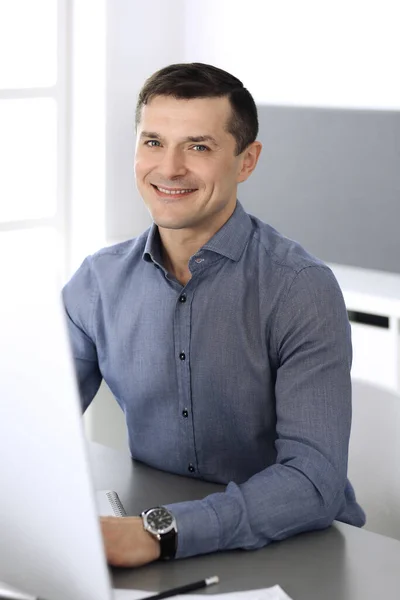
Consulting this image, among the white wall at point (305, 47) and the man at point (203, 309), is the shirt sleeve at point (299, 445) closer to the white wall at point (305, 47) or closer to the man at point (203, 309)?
the man at point (203, 309)

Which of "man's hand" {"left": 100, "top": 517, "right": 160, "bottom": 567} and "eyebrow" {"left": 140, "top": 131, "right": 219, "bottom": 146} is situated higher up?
"eyebrow" {"left": 140, "top": 131, "right": 219, "bottom": 146}

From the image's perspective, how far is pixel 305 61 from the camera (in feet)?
11.9

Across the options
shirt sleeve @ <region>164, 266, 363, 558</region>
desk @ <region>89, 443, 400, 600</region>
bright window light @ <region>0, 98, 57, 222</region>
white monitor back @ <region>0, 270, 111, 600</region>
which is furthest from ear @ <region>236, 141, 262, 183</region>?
bright window light @ <region>0, 98, 57, 222</region>

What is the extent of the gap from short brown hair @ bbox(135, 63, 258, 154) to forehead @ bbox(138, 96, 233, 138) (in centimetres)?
1

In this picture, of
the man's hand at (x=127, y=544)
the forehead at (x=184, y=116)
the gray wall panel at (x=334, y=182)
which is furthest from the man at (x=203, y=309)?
the gray wall panel at (x=334, y=182)

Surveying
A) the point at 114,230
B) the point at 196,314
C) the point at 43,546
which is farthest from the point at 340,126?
the point at 43,546

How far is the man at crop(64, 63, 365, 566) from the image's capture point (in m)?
1.70

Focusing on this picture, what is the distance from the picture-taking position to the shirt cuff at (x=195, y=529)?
4.38 feet

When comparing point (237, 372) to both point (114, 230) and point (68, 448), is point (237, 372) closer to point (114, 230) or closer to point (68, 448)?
point (68, 448)

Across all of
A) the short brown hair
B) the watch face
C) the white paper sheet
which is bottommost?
the white paper sheet

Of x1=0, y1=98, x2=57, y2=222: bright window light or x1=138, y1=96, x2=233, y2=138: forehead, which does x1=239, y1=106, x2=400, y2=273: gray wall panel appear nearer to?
x1=0, y1=98, x2=57, y2=222: bright window light

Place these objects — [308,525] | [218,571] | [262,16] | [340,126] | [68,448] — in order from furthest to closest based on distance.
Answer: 1. [262,16]
2. [340,126]
3. [308,525]
4. [218,571]
5. [68,448]

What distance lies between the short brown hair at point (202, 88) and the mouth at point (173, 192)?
0.13m

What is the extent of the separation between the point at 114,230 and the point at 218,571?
2.57 metres
